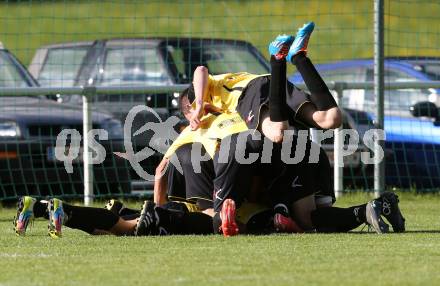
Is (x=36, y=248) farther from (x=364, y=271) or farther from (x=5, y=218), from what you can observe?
(x=5, y=218)

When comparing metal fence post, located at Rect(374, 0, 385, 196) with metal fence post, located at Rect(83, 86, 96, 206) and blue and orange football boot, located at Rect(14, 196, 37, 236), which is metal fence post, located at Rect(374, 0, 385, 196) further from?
blue and orange football boot, located at Rect(14, 196, 37, 236)

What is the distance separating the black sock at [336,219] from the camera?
8719 millimetres

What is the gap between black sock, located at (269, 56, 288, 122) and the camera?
27.2 ft

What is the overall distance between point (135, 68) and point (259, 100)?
6.32m

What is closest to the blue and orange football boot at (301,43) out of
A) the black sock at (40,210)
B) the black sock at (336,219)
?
the black sock at (336,219)

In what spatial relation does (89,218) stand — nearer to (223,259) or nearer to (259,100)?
(259,100)

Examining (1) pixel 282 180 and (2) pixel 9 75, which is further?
(2) pixel 9 75

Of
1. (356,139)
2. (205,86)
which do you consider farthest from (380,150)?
(205,86)

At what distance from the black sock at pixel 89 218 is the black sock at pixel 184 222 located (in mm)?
320

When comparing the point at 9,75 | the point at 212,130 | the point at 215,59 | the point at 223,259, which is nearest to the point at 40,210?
the point at 212,130

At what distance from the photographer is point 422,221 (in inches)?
394

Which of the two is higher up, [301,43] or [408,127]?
[301,43]

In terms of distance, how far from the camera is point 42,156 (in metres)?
12.6

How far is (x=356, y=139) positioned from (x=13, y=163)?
3.33 meters
